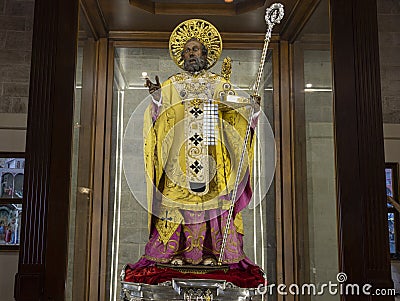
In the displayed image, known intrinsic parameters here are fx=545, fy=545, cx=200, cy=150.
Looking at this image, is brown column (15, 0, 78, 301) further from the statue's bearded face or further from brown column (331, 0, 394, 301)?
brown column (331, 0, 394, 301)

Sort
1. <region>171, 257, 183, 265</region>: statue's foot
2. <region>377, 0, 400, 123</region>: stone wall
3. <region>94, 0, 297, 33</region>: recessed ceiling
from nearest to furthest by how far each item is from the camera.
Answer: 1. <region>171, 257, 183, 265</region>: statue's foot
2. <region>94, 0, 297, 33</region>: recessed ceiling
3. <region>377, 0, 400, 123</region>: stone wall

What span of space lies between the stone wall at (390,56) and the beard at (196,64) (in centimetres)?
188

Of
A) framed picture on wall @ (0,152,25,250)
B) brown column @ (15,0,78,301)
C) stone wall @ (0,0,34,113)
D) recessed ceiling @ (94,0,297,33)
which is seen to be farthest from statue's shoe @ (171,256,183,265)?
stone wall @ (0,0,34,113)

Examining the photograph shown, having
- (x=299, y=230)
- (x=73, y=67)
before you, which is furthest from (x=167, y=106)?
(x=299, y=230)

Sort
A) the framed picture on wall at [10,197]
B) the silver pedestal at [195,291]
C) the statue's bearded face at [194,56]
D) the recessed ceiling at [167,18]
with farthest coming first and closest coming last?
1. the framed picture on wall at [10,197]
2. the recessed ceiling at [167,18]
3. the statue's bearded face at [194,56]
4. the silver pedestal at [195,291]

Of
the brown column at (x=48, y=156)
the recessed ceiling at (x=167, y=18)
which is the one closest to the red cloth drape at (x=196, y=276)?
the brown column at (x=48, y=156)

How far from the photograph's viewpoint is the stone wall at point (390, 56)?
4785mm

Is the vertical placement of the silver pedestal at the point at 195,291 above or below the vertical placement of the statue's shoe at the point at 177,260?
below

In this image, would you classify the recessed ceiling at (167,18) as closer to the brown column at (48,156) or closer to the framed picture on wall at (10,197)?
the brown column at (48,156)

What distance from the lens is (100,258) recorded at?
406 cm

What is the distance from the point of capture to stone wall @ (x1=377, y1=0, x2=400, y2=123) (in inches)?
188

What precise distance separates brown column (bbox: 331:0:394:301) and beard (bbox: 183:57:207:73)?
37.0 inches

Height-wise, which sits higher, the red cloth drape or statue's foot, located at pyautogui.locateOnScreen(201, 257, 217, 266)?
statue's foot, located at pyautogui.locateOnScreen(201, 257, 217, 266)

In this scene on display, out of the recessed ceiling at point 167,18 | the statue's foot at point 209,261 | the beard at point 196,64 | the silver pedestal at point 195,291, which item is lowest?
the silver pedestal at point 195,291
